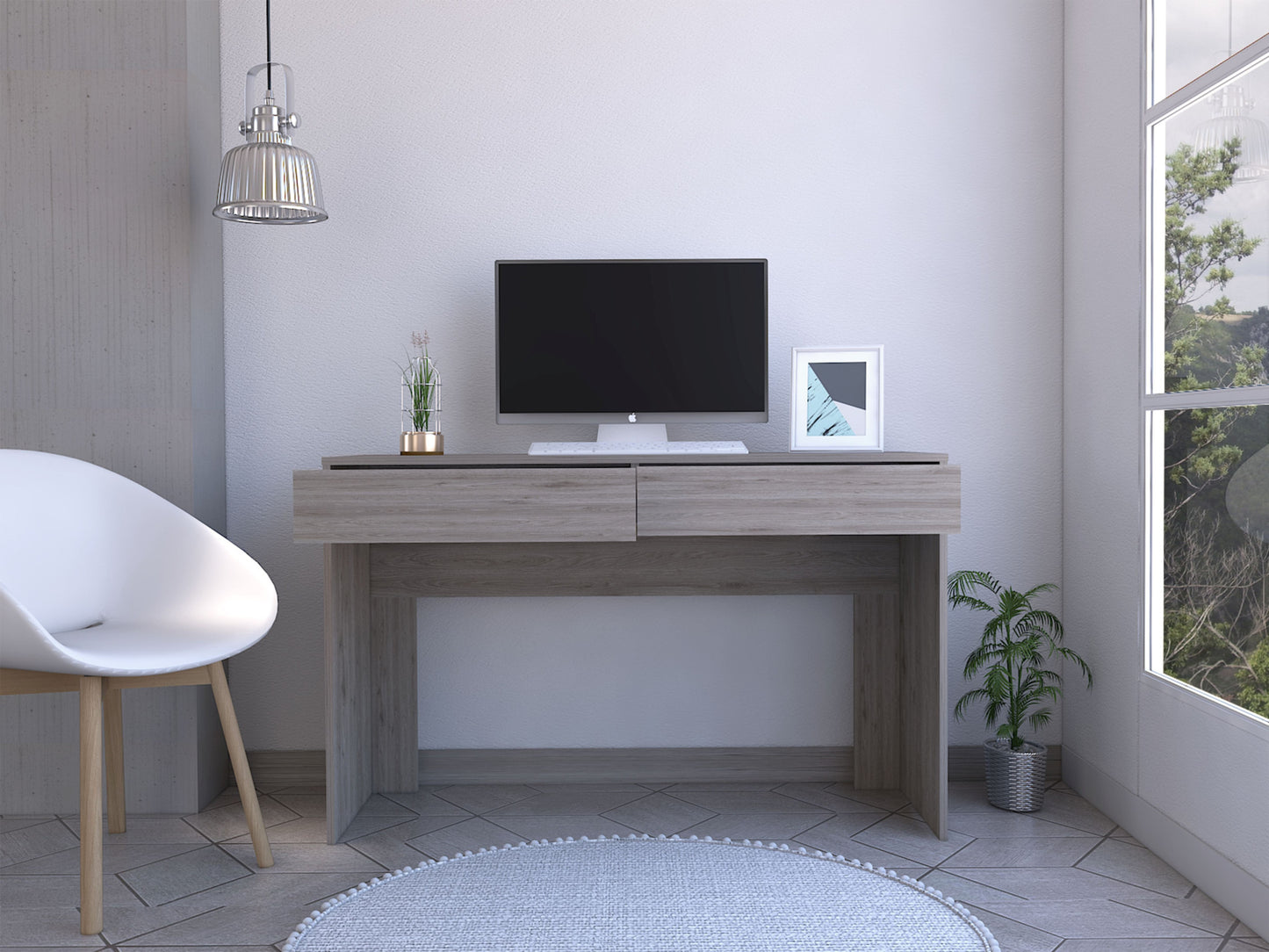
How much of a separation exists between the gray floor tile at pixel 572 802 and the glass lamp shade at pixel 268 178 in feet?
4.99

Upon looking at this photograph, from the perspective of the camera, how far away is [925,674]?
7.79ft

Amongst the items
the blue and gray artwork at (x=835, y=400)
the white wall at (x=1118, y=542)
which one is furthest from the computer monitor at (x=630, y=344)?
the white wall at (x=1118, y=542)

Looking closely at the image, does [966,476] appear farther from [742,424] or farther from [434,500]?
[434,500]

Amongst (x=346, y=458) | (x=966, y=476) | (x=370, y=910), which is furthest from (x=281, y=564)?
(x=966, y=476)

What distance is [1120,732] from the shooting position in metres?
2.37

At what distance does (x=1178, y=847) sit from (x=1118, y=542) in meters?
0.68

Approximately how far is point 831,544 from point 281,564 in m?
1.46

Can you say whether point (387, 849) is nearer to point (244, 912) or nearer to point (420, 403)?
point (244, 912)

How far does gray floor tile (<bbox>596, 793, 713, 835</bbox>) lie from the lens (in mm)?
2344

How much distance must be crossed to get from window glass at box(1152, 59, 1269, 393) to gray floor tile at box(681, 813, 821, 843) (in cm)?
128

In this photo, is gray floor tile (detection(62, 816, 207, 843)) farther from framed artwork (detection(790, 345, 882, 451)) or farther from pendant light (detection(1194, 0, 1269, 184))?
pendant light (detection(1194, 0, 1269, 184))

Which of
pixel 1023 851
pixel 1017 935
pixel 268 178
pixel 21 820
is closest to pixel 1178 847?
pixel 1023 851

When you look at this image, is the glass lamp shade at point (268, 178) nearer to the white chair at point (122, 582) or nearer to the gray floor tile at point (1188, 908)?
the white chair at point (122, 582)

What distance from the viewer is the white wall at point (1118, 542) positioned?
196cm
